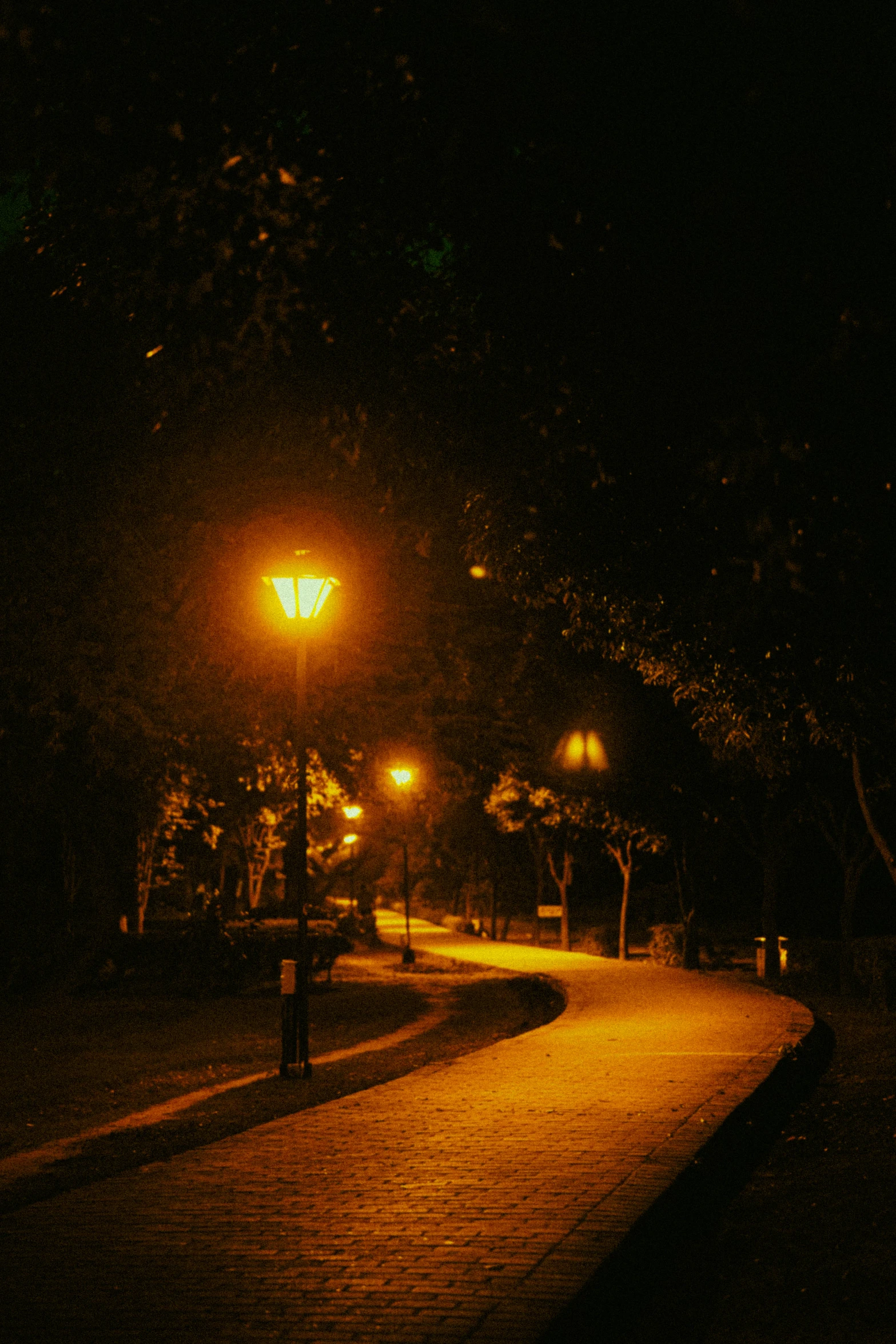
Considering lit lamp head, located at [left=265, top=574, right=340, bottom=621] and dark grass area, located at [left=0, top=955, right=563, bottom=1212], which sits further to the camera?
lit lamp head, located at [left=265, top=574, right=340, bottom=621]

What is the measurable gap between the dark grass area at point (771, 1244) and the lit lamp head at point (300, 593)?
18.8 ft

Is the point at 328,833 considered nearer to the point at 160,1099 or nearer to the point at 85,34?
the point at 160,1099

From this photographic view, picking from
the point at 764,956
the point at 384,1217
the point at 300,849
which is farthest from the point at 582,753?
the point at 384,1217

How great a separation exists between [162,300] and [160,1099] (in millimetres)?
7109

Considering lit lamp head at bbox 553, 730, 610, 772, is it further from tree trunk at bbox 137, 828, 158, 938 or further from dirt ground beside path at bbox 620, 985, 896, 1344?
dirt ground beside path at bbox 620, 985, 896, 1344

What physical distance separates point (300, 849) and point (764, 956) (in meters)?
12.9

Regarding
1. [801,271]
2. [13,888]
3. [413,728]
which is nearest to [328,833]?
[13,888]

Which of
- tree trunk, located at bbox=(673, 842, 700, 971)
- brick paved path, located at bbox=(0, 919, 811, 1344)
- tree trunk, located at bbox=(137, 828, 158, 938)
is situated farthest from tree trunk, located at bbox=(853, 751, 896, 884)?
tree trunk, located at bbox=(137, 828, 158, 938)

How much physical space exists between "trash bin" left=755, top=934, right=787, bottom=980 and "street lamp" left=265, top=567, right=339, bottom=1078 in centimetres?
1194

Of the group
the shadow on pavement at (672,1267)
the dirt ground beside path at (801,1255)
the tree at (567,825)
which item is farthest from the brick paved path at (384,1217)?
the tree at (567,825)

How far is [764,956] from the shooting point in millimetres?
21203

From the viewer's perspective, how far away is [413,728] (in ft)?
67.6

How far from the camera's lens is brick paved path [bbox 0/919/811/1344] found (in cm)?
412

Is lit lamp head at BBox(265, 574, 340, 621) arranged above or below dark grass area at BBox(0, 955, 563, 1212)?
above
